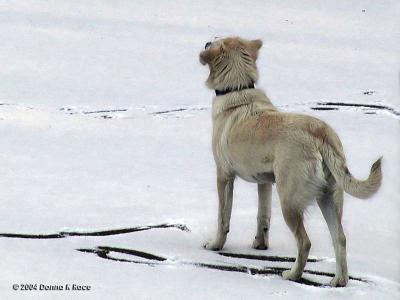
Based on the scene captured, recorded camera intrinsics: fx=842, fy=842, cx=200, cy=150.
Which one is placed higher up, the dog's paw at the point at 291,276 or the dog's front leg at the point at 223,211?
the dog's front leg at the point at 223,211

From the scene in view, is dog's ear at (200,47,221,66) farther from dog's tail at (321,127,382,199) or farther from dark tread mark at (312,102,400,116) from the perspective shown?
dark tread mark at (312,102,400,116)

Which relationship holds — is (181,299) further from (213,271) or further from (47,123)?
(47,123)

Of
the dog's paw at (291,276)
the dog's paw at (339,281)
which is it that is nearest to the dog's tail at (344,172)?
the dog's paw at (339,281)

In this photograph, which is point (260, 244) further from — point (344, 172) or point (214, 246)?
point (344, 172)

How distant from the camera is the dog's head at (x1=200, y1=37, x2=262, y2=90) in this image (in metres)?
6.14

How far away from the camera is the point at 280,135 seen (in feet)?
17.3

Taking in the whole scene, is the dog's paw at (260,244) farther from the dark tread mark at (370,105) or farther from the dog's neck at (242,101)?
the dark tread mark at (370,105)

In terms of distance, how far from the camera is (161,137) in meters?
9.49

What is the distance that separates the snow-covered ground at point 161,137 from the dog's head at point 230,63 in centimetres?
117

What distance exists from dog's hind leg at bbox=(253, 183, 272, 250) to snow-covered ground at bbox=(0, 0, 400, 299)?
10 centimetres

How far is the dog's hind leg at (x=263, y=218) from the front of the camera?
604 centimetres

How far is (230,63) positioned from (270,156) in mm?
1079

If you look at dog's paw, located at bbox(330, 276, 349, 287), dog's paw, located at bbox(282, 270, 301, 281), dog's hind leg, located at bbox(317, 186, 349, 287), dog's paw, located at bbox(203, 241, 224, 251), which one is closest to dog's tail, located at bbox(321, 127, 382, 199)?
dog's hind leg, located at bbox(317, 186, 349, 287)

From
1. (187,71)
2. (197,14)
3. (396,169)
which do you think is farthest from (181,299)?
(197,14)
